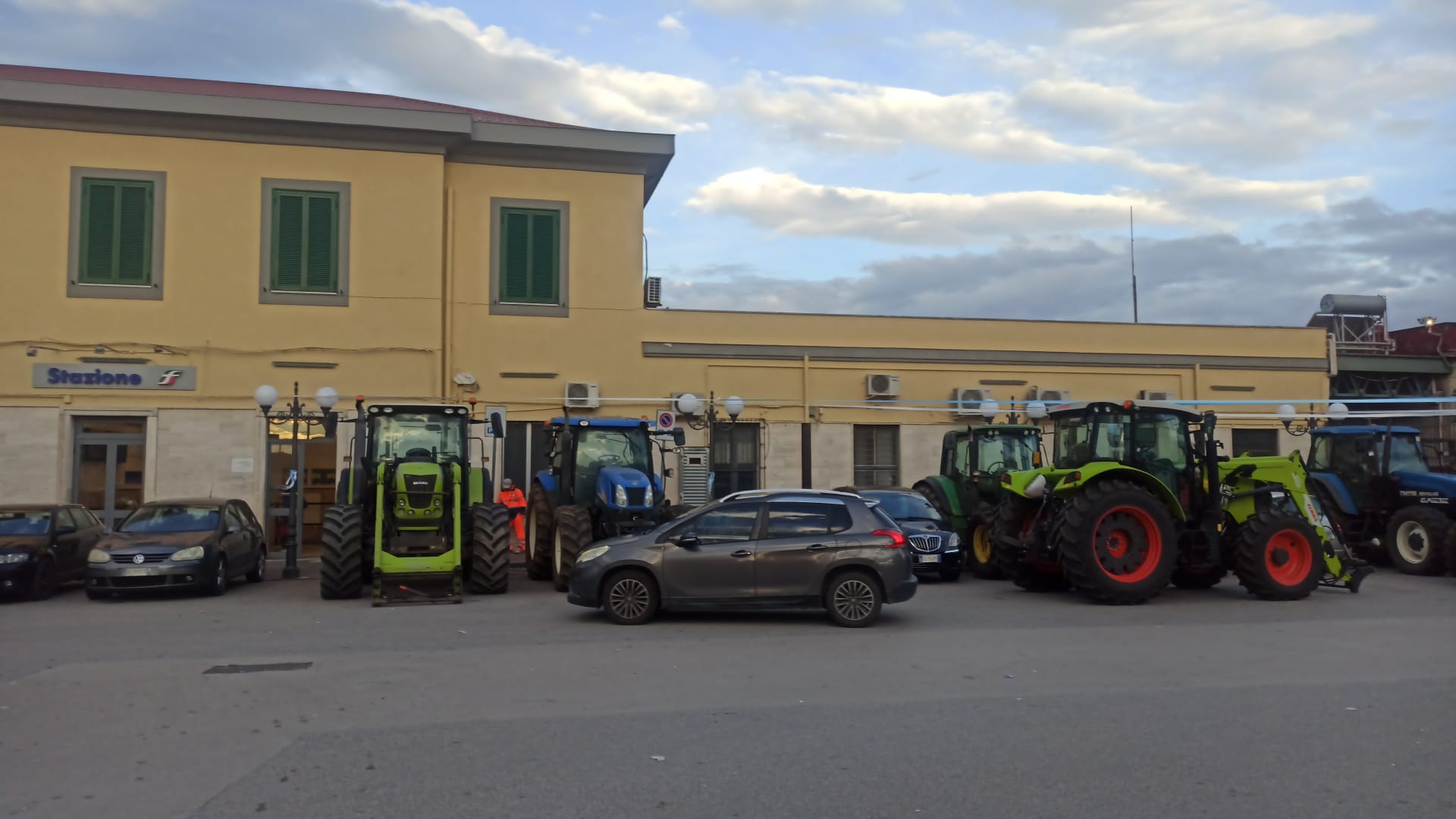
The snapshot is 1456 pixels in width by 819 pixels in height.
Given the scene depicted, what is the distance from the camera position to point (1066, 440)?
52.6 feet

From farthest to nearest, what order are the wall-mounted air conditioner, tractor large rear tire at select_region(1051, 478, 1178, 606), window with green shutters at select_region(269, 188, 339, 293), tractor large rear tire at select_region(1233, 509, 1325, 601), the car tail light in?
1. the wall-mounted air conditioner
2. window with green shutters at select_region(269, 188, 339, 293)
3. tractor large rear tire at select_region(1233, 509, 1325, 601)
4. tractor large rear tire at select_region(1051, 478, 1178, 606)
5. the car tail light

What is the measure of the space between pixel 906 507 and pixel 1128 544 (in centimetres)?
425

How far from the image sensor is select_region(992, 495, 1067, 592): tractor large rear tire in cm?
1573

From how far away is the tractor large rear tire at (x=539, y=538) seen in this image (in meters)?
17.3

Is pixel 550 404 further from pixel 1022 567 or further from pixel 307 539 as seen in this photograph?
pixel 1022 567

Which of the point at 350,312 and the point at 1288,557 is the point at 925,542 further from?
the point at 350,312

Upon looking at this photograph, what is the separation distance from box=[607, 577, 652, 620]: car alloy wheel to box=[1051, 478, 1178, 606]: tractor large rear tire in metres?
5.37

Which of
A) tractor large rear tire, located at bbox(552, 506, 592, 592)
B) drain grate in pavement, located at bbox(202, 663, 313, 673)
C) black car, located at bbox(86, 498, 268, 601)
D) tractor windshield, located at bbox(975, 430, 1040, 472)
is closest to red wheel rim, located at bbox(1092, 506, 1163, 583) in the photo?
tractor windshield, located at bbox(975, 430, 1040, 472)

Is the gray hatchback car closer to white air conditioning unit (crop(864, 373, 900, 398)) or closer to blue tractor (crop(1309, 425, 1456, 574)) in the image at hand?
blue tractor (crop(1309, 425, 1456, 574))

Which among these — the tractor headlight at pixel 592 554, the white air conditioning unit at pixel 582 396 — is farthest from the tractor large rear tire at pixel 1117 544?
the white air conditioning unit at pixel 582 396

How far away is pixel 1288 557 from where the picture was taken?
47.5 ft

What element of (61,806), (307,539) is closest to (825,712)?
(61,806)

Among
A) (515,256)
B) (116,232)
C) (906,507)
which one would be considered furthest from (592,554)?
(116,232)

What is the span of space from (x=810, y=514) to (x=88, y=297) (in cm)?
1622
